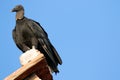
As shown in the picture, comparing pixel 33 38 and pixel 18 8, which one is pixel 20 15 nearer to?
pixel 18 8

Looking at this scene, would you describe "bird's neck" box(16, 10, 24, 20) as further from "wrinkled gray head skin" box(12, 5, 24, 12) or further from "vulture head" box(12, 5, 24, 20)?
"wrinkled gray head skin" box(12, 5, 24, 12)

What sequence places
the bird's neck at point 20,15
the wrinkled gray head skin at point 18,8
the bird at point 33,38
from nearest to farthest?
the bird at point 33,38 < the bird's neck at point 20,15 < the wrinkled gray head skin at point 18,8

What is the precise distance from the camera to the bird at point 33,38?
24.5 ft

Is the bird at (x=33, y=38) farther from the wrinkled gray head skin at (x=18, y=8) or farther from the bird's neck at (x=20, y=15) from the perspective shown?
the wrinkled gray head skin at (x=18, y=8)

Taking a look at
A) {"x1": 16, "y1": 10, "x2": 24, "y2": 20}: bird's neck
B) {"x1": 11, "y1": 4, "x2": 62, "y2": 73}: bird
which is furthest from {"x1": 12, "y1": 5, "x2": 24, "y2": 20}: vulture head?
{"x1": 11, "y1": 4, "x2": 62, "y2": 73}: bird

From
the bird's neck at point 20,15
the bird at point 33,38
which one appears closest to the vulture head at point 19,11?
the bird's neck at point 20,15

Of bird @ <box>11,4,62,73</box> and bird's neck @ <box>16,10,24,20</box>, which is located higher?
bird's neck @ <box>16,10,24,20</box>

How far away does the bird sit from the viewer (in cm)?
746

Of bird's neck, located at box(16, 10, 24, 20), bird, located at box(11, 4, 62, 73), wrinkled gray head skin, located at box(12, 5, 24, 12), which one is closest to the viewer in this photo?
bird, located at box(11, 4, 62, 73)

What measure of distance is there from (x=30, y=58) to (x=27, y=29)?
3.01 metres

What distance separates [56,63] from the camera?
7246mm

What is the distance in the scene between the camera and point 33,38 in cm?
773

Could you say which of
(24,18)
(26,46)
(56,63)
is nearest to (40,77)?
(56,63)

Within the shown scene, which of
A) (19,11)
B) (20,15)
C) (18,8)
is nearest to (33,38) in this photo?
(20,15)
